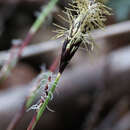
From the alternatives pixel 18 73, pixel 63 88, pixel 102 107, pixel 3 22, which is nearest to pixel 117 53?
pixel 102 107

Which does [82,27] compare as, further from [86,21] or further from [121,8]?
[121,8]

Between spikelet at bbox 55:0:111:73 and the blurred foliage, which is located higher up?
spikelet at bbox 55:0:111:73

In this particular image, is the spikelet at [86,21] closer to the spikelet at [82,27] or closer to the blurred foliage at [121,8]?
the spikelet at [82,27]

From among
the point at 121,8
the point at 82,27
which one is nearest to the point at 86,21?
the point at 82,27

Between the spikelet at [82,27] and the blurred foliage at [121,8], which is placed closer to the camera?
the spikelet at [82,27]

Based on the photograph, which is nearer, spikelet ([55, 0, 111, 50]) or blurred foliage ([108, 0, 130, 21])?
spikelet ([55, 0, 111, 50])

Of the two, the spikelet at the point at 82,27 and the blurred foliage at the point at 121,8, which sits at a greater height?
the spikelet at the point at 82,27

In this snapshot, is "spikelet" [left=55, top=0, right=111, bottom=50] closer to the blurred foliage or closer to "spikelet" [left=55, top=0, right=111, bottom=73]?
"spikelet" [left=55, top=0, right=111, bottom=73]

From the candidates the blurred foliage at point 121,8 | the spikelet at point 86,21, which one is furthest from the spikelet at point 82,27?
the blurred foliage at point 121,8

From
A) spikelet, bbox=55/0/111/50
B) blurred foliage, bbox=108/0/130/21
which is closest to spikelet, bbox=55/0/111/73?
spikelet, bbox=55/0/111/50

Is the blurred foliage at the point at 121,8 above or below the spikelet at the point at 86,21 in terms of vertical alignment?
below

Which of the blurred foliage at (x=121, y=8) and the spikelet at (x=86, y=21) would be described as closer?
the spikelet at (x=86, y=21)
